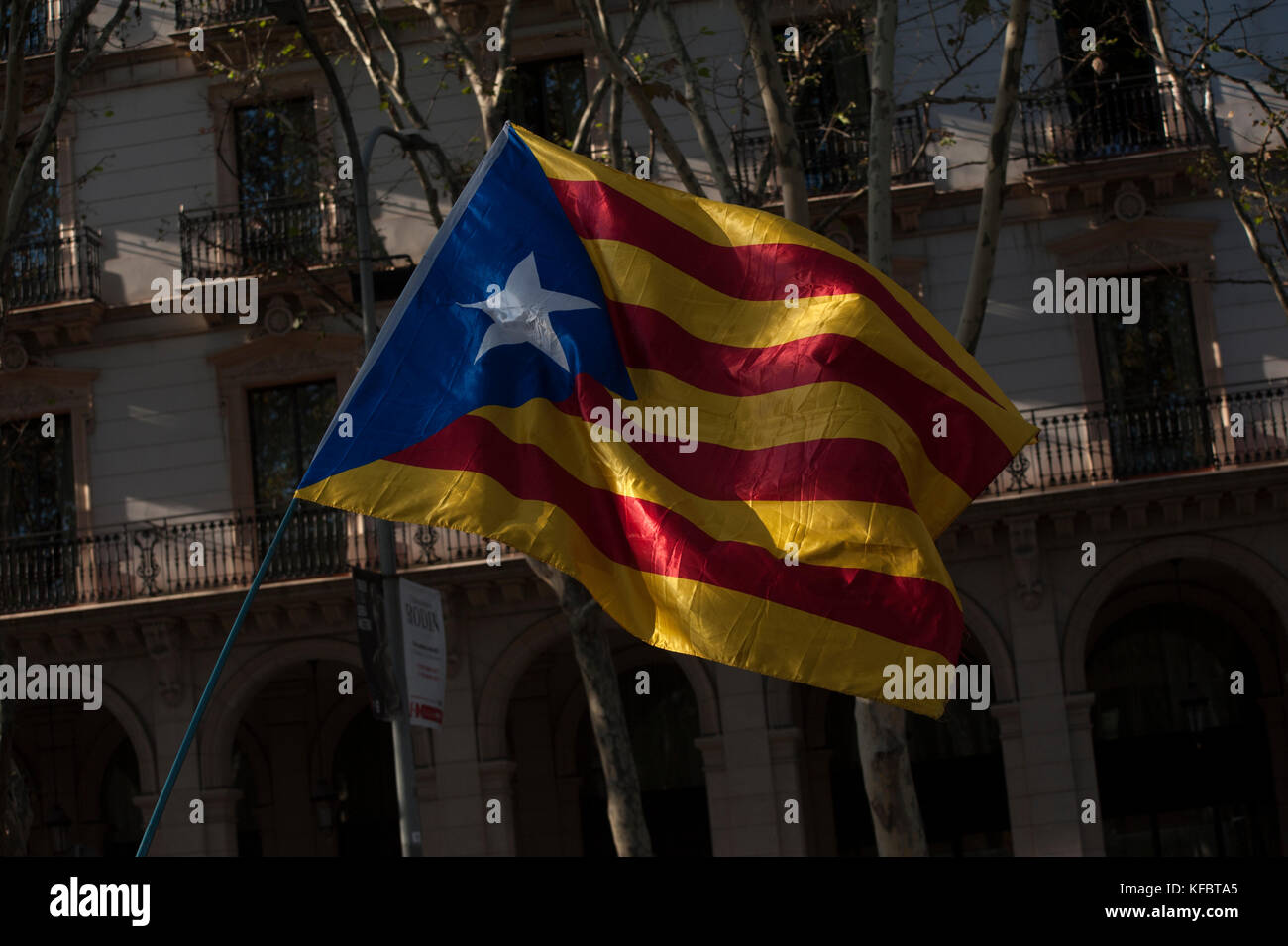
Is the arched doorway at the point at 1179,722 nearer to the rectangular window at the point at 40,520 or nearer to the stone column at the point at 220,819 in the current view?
the stone column at the point at 220,819

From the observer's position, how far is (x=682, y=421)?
5.68 metres

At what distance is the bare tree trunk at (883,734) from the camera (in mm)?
11398

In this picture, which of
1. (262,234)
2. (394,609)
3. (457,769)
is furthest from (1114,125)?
(394,609)

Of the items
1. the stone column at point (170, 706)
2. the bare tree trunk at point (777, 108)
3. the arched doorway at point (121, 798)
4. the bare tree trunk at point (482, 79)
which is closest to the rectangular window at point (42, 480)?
the stone column at point (170, 706)

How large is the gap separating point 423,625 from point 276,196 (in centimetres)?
1174

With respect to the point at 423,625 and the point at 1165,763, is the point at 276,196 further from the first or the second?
the point at 1165,763

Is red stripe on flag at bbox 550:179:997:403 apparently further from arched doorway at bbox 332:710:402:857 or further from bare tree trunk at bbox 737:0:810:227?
arched doorway at bbox 332:710:402:857

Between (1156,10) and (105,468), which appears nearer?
(1156,10)

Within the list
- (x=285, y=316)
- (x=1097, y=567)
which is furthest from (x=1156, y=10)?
(x=285, y=316)

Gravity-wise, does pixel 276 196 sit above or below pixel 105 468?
above

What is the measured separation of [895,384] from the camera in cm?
557

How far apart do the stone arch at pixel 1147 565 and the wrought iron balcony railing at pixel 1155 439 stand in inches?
41.7

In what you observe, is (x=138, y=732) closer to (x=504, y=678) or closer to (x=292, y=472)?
(x=292, y=472)

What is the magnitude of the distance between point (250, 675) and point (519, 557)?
183 inches
